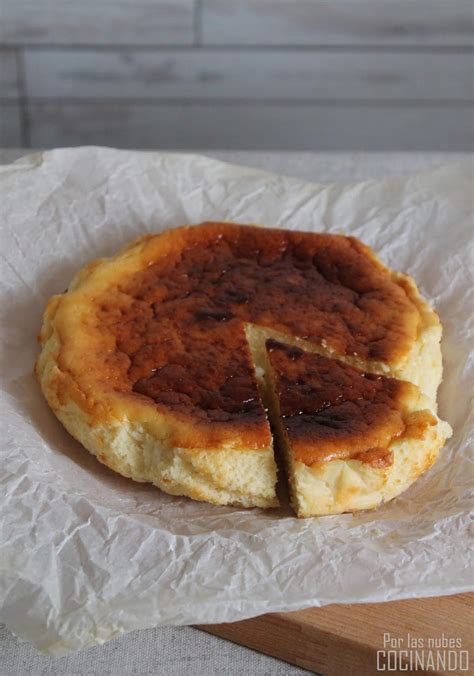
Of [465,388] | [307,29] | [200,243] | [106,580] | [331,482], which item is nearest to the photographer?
[106,580]

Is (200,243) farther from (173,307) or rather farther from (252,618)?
(252,618)

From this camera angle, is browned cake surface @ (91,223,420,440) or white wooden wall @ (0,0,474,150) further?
white wooden wall @ (0,0,474,150)

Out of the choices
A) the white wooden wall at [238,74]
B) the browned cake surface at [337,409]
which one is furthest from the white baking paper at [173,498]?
the white wooden wall at [238,74]

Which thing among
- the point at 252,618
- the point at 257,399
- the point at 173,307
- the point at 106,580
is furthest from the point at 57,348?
the point at 252,618

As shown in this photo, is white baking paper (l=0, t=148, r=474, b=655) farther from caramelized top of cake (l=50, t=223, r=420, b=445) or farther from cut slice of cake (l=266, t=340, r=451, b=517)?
caramelized top of cake (l=50, t=223, r=420, b=445)

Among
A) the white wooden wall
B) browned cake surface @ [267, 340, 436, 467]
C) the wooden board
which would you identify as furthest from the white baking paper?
the white wooden wall

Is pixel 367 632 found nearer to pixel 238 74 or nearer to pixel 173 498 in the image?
pixel 173 498
